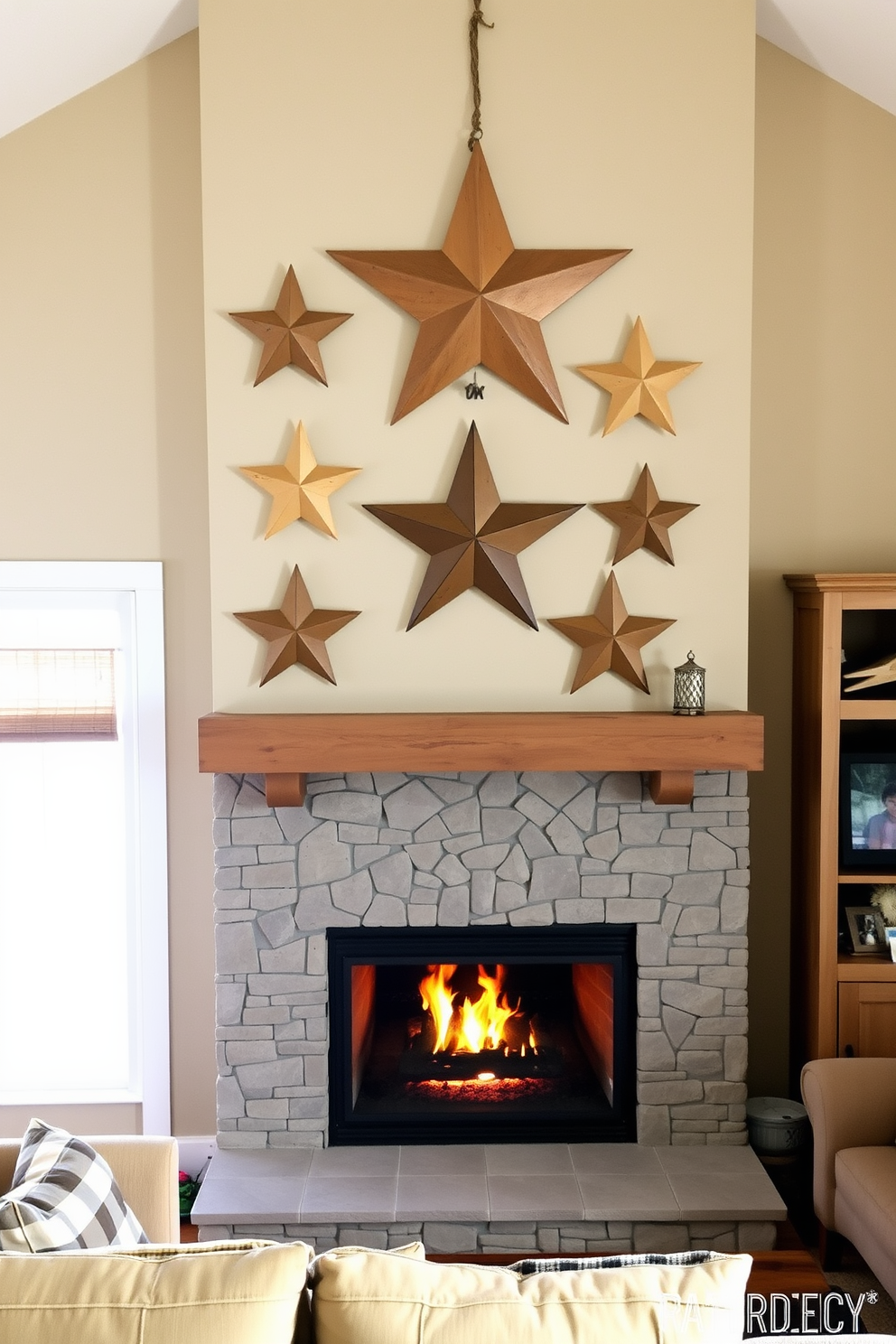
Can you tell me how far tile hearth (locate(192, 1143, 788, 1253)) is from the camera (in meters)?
2.91

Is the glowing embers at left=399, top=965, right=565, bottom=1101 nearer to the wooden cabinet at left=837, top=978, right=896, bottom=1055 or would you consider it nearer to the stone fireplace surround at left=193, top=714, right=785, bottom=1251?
the stone fireplace surround at left=193, top=714, right=785, bottom=1251

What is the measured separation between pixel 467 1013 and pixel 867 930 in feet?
4.06

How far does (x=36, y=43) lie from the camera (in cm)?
303

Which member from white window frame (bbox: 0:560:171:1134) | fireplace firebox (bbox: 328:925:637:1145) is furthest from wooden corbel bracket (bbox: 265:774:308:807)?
white window frame (bbox: 0:560:171:1134)

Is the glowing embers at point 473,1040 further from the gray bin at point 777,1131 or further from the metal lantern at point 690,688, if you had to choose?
the metal lantern at point 690,688

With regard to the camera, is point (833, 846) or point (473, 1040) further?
point (473, 1040)

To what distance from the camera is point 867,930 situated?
11.1 ft

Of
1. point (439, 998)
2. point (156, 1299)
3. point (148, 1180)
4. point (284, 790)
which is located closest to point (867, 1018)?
point (439, 998)

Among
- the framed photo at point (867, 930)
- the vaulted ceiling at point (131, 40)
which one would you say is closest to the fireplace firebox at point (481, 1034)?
the framed photo at point (867, 930)

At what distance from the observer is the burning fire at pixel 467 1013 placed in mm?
3471

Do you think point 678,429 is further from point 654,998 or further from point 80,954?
→ point 80,954

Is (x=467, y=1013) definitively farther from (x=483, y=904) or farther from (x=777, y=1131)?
(x=777, y=1131)

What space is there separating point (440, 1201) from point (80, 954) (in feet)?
4.66

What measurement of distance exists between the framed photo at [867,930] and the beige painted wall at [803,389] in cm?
27
